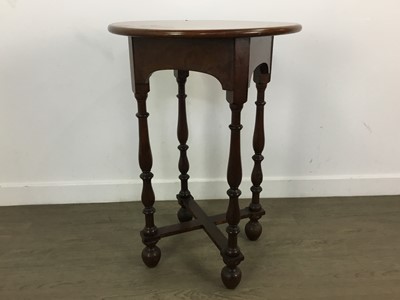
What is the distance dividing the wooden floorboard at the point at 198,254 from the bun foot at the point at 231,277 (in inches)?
1.1

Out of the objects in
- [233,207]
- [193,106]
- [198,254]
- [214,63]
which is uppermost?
[214,63]

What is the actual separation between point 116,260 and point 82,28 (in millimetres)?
905

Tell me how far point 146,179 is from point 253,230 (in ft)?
1.62

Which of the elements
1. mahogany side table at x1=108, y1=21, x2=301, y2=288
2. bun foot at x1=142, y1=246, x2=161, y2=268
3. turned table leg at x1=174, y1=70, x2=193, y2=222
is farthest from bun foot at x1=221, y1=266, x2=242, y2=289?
turned table leg at x1=174, y1=70, x2=193, y2=222

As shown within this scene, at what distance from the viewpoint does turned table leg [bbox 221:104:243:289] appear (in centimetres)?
104

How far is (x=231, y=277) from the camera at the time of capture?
118 centimetres

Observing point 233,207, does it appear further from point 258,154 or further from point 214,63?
point 214,63

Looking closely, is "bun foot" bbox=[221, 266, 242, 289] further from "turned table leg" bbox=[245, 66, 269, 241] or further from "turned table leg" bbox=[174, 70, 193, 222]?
"turned table leg" bbox=[174, 70, 193, 222]

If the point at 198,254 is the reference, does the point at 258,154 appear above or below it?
above

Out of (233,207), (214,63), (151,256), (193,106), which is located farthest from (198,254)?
(214,63)

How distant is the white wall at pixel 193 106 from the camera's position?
4.91ft

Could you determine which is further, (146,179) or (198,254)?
(198,254)

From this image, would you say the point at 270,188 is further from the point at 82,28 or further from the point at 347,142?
the point at 82,28

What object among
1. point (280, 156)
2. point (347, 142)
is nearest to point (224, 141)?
point (280, 156)
